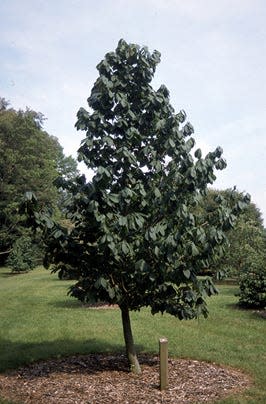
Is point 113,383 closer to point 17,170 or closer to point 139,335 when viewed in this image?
point 139,335

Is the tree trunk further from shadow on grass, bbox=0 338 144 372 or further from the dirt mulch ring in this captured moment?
shadow on grass, bbox=0 338 144 372

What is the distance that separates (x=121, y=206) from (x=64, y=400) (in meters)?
2.76

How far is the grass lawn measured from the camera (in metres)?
8.47

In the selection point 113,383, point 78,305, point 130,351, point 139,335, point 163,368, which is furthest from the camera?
point 78,305

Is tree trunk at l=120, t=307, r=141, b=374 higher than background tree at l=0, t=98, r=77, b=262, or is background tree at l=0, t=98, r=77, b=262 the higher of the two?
background tree at l=0, t=98, r=77, b=262

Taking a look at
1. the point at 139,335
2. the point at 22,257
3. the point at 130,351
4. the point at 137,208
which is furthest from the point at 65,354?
the point at 22,257

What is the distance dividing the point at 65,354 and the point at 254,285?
7236 millimetres

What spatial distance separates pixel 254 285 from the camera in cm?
1397

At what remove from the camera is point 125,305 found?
282 inches

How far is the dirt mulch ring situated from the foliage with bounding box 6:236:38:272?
24427 millimetres

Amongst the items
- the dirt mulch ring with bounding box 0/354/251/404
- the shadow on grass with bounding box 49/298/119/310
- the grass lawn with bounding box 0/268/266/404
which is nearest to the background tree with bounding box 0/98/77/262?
the shadow on grass with bounding box 49/298/119/310

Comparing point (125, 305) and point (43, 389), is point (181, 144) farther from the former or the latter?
point (43, 389)

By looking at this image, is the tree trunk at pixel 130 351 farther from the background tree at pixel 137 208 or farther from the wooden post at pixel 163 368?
the wooden post at pixel 163 368

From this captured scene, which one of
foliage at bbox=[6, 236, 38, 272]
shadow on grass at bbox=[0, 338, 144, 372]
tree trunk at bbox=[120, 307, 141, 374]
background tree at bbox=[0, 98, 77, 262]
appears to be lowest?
shadow on grass at bbox=[0, 338, 144, 372]
